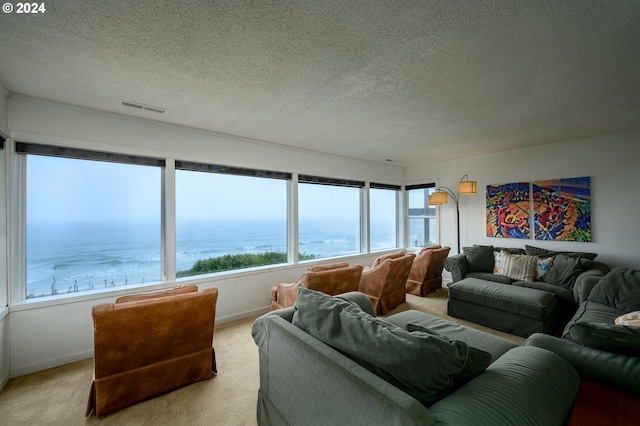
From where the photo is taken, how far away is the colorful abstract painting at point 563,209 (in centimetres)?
389

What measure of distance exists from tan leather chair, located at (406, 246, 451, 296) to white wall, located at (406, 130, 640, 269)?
100 cm

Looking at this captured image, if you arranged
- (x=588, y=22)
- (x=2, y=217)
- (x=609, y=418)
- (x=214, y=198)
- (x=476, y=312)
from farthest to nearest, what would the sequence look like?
1. (x=214, y=198)
2. (x=476, y=312)
3. (x=2, y=217)
4. (x=588, y=22)
5. (x=609, y=418)

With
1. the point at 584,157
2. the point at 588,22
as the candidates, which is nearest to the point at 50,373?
the point at 588,22

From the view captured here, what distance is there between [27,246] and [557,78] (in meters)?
4.99

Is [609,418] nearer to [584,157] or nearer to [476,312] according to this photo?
[476,312]

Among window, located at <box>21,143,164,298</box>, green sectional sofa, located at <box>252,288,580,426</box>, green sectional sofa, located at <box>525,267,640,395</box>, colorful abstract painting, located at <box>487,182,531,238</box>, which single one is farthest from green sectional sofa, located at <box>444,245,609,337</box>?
window, located at <box>21,143,164,298</box>

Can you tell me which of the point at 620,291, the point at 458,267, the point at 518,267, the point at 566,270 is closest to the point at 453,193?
the point at 458,267

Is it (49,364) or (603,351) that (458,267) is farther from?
(49,364)

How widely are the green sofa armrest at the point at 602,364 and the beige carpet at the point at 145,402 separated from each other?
1970mm

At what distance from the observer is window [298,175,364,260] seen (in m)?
4.74

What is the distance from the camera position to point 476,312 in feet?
11.1

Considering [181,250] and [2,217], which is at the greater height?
[2,217]

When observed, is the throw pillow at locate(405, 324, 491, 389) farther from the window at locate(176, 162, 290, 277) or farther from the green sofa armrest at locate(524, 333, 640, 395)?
the window at locate(176, 162, 290, 277)

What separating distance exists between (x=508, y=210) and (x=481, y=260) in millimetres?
1130
